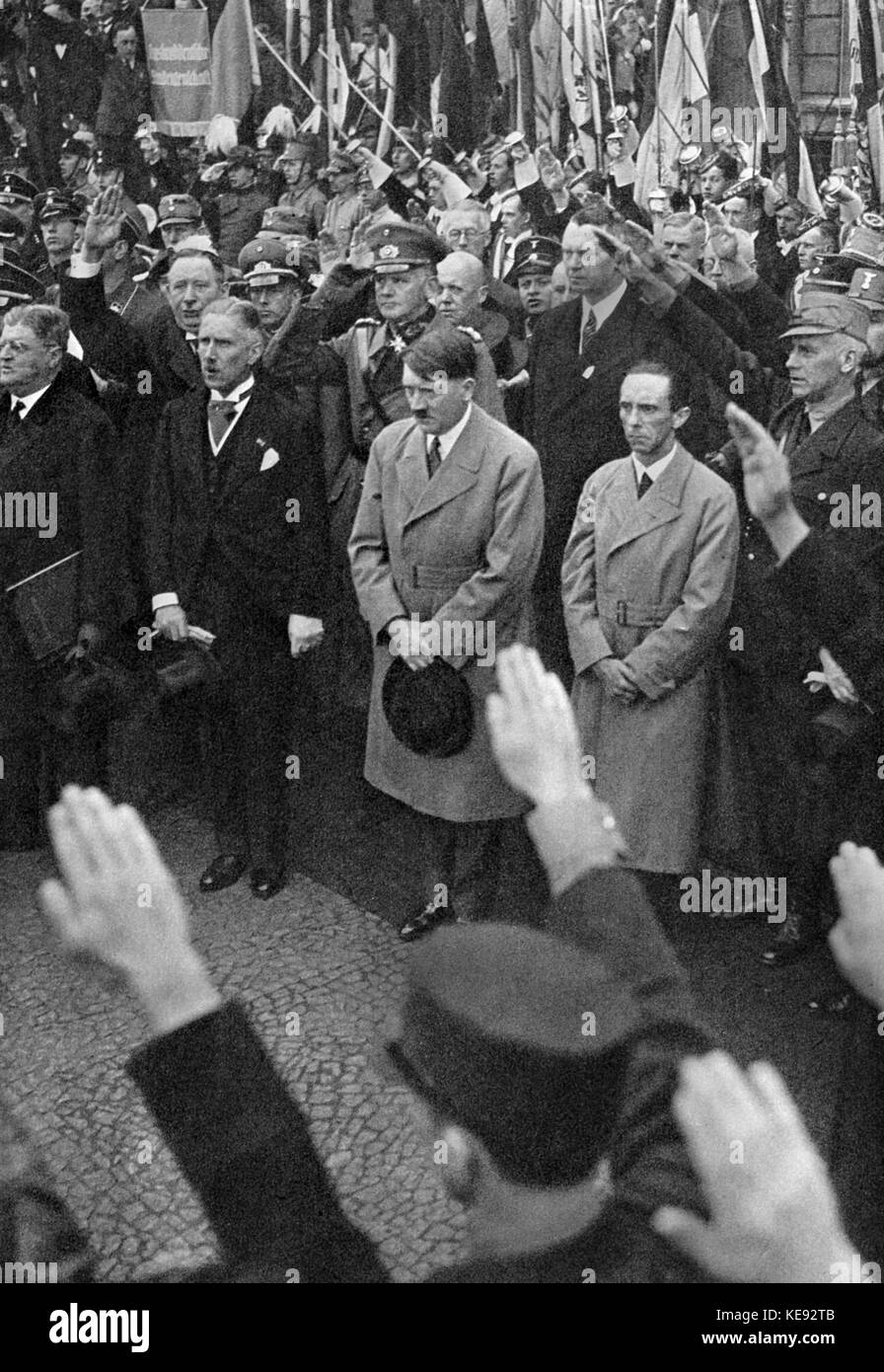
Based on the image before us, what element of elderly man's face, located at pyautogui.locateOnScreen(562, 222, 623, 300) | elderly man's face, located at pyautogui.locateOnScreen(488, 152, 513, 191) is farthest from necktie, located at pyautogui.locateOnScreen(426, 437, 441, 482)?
elderly man's face, located at pyautogui.locateOnScreen(488, 152, 513, 191)

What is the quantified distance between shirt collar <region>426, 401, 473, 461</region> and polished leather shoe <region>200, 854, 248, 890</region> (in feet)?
4.32

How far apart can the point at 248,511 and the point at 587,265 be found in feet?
3.99

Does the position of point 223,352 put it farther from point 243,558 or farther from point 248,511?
point 243,558

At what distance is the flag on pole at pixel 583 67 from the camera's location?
17.0 ft

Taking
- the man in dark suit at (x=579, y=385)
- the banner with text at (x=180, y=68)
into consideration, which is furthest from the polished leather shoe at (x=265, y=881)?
the banner with text at (x=180, y=68)

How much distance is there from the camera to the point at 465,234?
539cm

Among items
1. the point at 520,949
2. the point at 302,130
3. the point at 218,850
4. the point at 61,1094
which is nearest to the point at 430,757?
the point at 218,850

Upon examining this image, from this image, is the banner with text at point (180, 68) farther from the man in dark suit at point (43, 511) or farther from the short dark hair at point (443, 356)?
the short dark hair at point (443, 356)

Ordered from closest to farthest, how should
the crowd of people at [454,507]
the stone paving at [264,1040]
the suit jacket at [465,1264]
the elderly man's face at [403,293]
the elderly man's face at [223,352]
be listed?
the suit jacket at [465,1264], the stone paving at [264,1040], the crowd of people at [454,507], the elderly man's face at [223,352], the elderly man's face at [403,293]

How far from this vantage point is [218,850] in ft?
17.3

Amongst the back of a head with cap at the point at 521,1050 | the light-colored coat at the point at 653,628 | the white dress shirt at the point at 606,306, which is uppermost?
the white dress shirt at the point at 606,306

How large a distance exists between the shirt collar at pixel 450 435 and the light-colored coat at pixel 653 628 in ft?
1.29

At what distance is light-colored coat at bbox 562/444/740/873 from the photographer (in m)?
5.05

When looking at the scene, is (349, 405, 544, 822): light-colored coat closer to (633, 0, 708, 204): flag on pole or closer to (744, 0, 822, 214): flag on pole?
(633, 0, 708, 204): flag on pole
